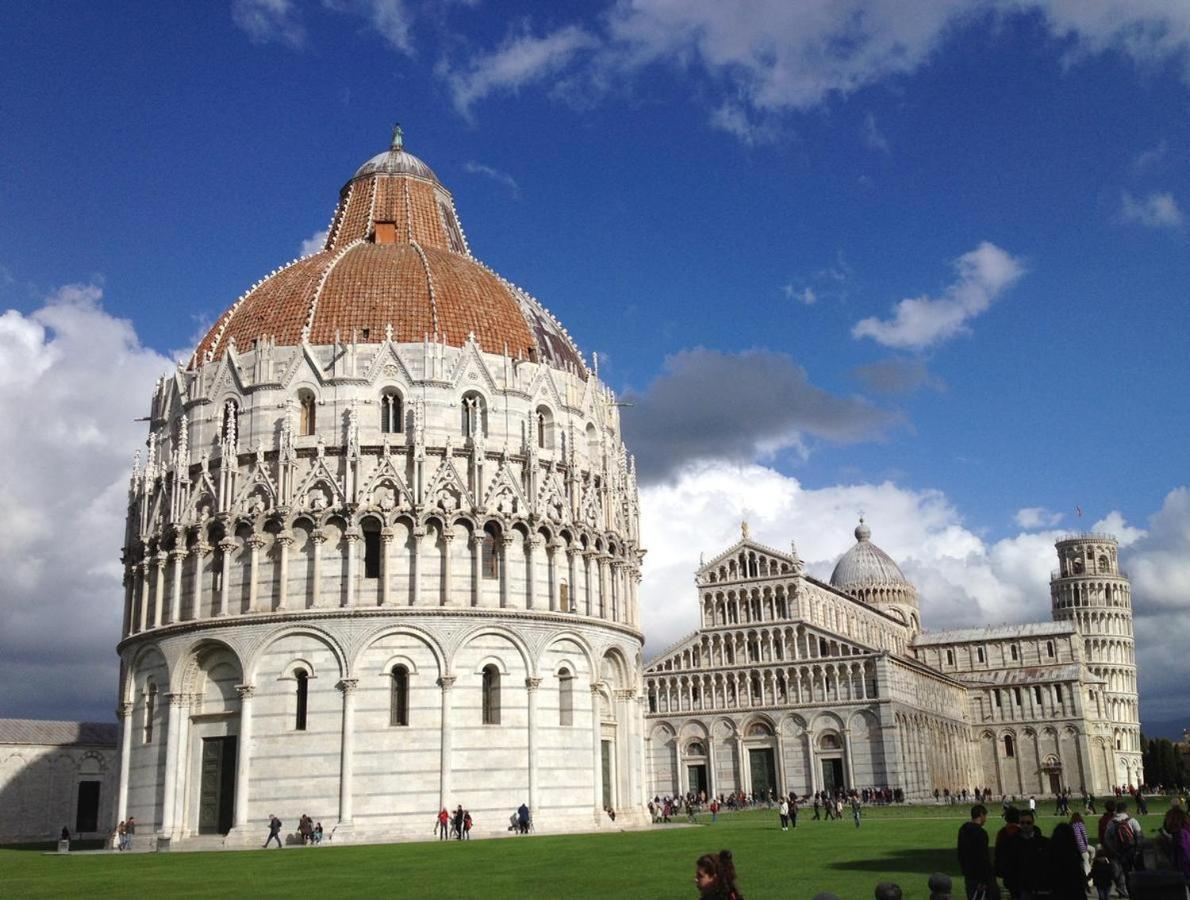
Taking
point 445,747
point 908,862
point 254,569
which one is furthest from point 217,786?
point 908,862

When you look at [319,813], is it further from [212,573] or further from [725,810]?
[725,810]

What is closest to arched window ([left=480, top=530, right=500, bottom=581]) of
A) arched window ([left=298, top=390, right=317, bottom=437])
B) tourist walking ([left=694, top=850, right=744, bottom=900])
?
arched window ([left=298, top=390, right=317, bottom=437])

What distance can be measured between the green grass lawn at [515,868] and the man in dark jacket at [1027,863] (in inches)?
272

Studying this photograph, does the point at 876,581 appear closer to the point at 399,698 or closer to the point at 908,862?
the point at 399,698

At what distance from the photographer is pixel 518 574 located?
45250 mm

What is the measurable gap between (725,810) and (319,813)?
154 feet

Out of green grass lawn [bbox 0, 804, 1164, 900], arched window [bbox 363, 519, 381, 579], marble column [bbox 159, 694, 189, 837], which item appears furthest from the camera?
arched window [bbox 363, 519, 381, 579]

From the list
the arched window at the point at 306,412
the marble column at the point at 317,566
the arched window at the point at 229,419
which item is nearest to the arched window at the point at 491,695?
the marble column at the point at 317,566

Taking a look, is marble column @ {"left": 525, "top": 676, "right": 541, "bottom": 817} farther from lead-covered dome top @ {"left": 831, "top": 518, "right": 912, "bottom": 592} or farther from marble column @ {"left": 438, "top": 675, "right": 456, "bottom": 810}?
lead-covered dome top @ {"left": 831, "top": 518, "right": 912, "bottom": 592}

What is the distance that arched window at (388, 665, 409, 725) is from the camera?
42.4 m

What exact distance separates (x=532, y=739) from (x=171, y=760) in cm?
1278

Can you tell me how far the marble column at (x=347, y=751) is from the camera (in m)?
41.0

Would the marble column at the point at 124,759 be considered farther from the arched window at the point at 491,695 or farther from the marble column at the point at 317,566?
the arched window at the point at 491,695

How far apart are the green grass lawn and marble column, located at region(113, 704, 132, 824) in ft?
15.2
